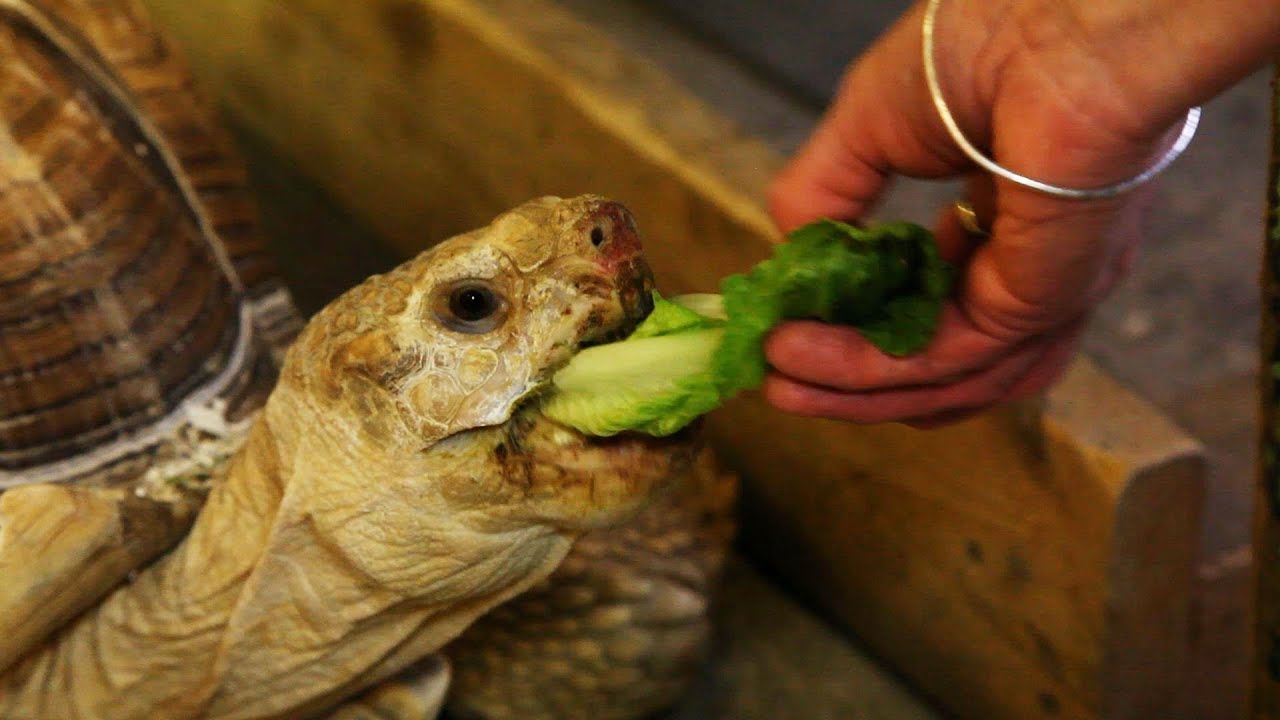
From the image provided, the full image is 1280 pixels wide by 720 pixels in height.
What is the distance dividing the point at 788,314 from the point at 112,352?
2.45ft

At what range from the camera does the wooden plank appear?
126cm

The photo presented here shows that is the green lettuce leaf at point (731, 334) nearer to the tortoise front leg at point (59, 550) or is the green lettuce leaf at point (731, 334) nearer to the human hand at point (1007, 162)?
the human hand at point (1007, 162)

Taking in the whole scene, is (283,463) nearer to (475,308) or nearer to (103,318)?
(475,308)

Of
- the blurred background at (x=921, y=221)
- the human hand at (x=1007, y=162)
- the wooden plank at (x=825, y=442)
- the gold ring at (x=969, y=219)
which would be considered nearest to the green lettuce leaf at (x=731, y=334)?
the human hand at (x=1007, y=162)

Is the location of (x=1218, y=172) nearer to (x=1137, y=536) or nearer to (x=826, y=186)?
(x=1137, y=536)

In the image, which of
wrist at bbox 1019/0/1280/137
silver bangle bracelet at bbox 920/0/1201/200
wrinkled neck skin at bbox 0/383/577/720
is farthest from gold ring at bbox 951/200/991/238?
wrinkled neck skin at bbox 0/383/577/720

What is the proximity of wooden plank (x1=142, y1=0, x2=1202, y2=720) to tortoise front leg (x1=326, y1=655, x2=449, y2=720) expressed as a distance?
1.93 feet

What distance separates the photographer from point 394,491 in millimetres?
959

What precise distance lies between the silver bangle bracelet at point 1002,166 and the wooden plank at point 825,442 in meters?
0.34

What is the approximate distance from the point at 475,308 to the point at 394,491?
16 cm

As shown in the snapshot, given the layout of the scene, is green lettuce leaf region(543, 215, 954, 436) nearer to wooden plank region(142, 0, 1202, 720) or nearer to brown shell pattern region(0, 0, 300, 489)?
wooden plank region(142, 0, 1202, 720)

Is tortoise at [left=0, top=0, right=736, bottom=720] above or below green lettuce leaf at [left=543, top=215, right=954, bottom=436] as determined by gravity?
below

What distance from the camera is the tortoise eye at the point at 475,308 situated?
0.91 meters

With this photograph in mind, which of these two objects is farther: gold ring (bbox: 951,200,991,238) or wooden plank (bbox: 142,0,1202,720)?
wooden plank (bbox: 142,0,1202,720)
